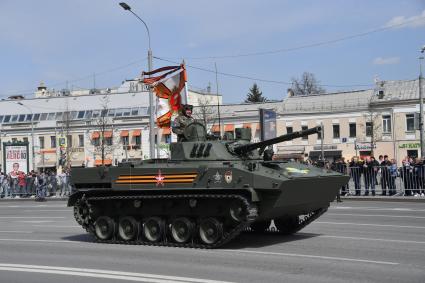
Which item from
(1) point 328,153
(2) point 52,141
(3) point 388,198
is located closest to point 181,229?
(3) point 388,198

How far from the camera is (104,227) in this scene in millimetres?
14242

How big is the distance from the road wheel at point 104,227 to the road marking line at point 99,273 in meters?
3.24

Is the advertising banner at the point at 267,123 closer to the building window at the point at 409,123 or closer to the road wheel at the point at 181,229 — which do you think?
the road wheel at the point at 181,229

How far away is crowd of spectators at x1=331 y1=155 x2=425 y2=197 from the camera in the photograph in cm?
2383

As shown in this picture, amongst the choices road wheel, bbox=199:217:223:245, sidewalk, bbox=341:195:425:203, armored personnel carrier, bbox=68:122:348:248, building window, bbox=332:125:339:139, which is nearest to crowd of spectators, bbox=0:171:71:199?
sidewalk, bbox=341:195:425:203

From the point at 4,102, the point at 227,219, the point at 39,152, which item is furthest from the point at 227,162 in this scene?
the point at 4,102

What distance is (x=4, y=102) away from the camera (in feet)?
261

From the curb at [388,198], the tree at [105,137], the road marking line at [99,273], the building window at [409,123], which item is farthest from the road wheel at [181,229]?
the tree at [105,137]

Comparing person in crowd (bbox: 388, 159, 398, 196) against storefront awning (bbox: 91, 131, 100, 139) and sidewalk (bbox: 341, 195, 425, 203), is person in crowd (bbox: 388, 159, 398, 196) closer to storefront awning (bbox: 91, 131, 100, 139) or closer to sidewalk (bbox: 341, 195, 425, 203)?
sidewalk (bbox: 341, 195, 425, 203)

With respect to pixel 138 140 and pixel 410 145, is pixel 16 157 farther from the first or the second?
pixel 410 145

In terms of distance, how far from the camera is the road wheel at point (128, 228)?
13766 mm

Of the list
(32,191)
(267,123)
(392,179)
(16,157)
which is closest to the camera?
(392,179)

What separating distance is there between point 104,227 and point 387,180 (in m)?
13.7

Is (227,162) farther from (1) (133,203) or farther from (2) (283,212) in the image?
(1) (133,203)
